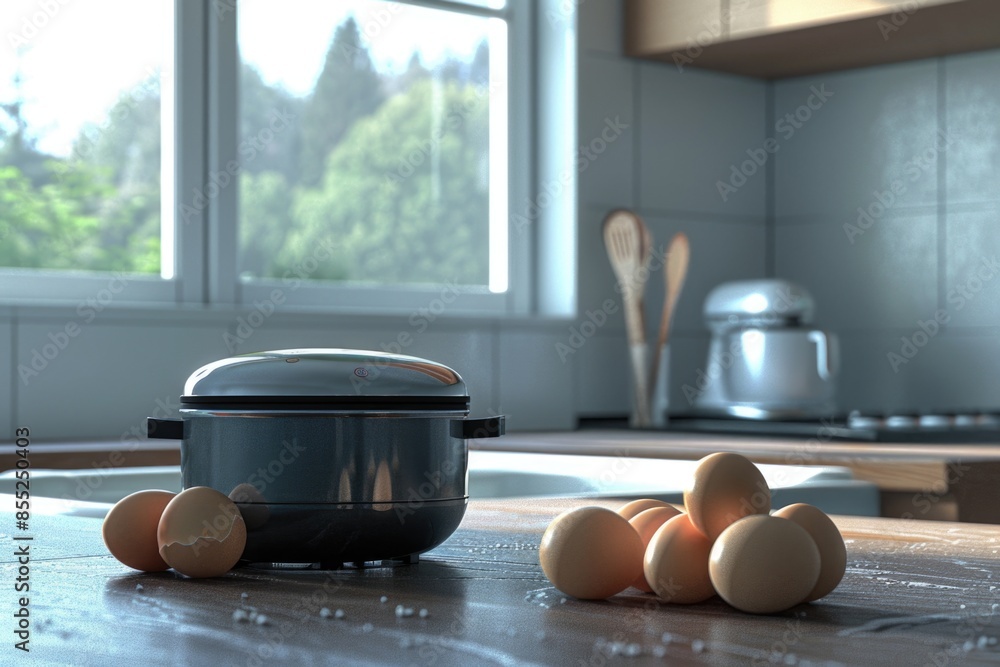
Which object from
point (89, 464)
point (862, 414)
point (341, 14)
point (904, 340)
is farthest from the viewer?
point (904, 340)

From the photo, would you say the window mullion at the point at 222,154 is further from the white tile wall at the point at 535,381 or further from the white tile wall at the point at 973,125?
the white tile wall at the point at 973,125

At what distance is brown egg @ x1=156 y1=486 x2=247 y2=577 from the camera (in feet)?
2.11

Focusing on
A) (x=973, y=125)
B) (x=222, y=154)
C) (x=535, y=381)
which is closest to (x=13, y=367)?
(x=222, y=154)

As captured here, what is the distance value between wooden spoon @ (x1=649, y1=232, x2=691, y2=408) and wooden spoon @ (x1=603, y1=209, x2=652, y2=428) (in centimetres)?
3

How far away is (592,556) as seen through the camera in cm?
57

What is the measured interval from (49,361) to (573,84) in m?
1.13

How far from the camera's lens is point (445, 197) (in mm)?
2676

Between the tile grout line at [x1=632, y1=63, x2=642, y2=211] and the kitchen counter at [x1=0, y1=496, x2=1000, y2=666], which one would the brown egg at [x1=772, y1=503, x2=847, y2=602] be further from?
the tile grout line at [x1=632, y1=63, x2=642, y2=211]

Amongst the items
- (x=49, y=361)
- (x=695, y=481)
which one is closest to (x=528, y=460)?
(x=49, y=361)

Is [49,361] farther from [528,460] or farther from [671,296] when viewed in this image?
[671,296]

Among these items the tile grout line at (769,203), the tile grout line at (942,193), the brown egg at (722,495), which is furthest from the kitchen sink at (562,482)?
the tile grout line at (769,203)

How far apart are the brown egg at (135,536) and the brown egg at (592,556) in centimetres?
20

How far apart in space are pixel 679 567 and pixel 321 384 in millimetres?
212

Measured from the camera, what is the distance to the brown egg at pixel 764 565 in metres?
0.54
